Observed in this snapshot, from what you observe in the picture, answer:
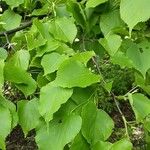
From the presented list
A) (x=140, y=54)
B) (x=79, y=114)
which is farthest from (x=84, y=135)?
(x=140, y=54)

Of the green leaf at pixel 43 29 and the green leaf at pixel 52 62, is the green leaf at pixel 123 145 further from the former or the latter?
the green leaf at pixel 43 29

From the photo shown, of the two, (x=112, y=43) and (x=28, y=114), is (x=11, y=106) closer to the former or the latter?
(x=28, y=114)

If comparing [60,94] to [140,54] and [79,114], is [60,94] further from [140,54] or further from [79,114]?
[140,54]

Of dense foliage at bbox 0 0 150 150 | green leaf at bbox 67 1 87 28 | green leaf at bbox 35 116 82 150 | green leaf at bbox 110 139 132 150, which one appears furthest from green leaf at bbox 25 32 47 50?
green leaf at bbox 110 139 132 150

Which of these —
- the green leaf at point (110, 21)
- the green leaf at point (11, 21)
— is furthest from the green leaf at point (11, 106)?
the green leaf at point (11, 21)

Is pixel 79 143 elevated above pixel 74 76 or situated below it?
below

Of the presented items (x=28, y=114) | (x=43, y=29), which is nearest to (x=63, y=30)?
(x=43, y=29)
